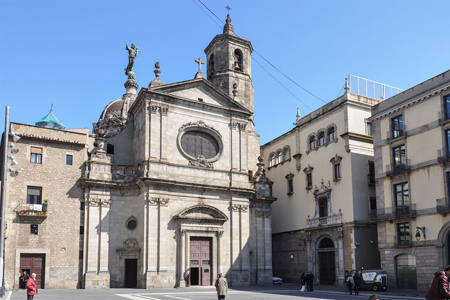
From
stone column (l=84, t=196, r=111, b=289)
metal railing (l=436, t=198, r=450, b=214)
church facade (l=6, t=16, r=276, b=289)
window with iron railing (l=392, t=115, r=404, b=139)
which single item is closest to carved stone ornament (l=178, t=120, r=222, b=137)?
church facade (l=6, t=16, r=276, b=289)

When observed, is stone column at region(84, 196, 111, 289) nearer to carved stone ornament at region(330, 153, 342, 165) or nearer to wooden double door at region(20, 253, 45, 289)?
wooden double door at region(20, 253, 45, 289)

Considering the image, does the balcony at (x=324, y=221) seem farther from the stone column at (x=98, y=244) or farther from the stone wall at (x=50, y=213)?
the stone wall at (x=50, y=213)

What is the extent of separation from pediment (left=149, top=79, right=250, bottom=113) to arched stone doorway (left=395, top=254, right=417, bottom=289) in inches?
692

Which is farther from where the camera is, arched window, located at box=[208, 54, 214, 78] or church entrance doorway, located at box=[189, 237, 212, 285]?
arched window, located at box=[208, 54, 214, 78]

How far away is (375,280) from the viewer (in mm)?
31234

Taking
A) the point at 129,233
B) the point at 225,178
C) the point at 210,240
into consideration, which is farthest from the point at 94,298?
the point at 225,178

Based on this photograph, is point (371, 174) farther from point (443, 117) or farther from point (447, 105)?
point (447, 105)

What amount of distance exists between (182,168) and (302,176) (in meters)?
12.1

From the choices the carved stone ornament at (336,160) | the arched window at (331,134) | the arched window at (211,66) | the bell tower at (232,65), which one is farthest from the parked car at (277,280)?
the arched window at (211,66)

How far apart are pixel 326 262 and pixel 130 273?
16.0m

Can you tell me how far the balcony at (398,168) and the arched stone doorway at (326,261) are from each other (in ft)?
27.8

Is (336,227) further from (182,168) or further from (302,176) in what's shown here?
(182,168)

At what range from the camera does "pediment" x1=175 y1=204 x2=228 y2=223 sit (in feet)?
115

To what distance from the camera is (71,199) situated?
33.5 meters
